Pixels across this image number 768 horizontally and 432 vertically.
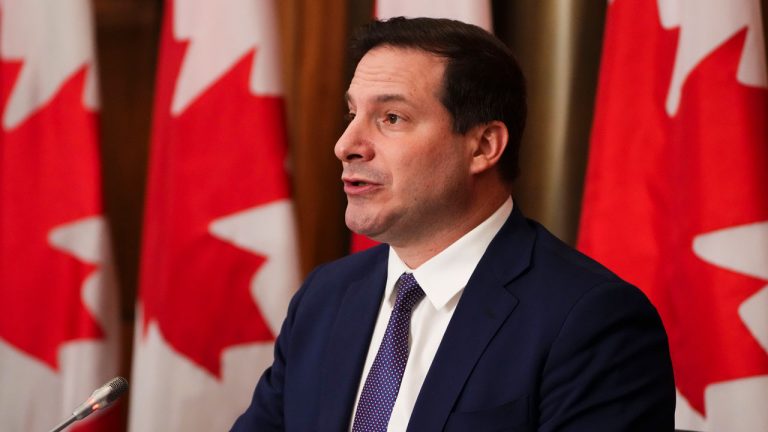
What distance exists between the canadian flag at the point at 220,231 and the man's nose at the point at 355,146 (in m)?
0.96

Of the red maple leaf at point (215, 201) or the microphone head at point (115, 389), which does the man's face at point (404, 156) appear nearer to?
the microphone head at point (115, 389)

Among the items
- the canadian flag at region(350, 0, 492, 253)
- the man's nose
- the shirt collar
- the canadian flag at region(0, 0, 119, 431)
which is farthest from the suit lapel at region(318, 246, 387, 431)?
the canadian flag at region(0, 0, 119, 431)

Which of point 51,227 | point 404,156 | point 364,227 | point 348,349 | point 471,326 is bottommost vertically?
point 51,227

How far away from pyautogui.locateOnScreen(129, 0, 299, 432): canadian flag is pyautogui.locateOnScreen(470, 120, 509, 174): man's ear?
3.25 ft

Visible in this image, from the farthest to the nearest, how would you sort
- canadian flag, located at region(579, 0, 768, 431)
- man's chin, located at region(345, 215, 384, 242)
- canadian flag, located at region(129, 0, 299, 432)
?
1. canadian flag, located at region(129, 0, 299, 432)
2. canadian flag, located at region(579, 0, 768, 431)
3. man's chin, located at region(345, 215, 384, 242)

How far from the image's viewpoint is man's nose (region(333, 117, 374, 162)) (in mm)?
1788

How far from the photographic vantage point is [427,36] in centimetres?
182

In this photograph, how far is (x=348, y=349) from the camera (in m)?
1.86

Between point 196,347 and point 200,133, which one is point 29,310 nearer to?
point 196,347

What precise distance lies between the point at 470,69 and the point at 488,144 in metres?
0.15

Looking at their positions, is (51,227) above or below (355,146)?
below

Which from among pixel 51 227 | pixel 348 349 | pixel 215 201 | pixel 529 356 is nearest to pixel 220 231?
pixel 215 201

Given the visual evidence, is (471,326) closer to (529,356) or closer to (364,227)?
(529,356)

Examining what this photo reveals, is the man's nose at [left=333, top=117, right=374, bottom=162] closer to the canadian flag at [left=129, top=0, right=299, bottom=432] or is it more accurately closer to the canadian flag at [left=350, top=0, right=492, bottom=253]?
the canadian flag at [left=350, top=0, right=492, bottom=253]
